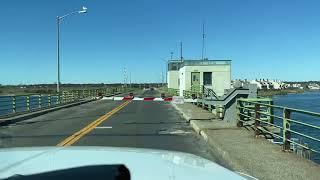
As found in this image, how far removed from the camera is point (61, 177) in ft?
10.1

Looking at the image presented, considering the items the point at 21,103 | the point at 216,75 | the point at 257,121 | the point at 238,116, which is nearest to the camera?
the point at 257,121

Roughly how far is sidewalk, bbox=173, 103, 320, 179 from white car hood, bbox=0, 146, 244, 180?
6650mm

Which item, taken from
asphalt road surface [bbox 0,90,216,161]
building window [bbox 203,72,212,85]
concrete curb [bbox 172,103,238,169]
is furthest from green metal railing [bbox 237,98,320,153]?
building window [bbox 203,72,212,85]

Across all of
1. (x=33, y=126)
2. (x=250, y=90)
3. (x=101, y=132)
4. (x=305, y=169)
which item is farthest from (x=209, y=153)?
(x=33, y=126)

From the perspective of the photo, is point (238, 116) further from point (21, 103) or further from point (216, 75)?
point (216, 75)

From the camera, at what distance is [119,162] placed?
3.32m

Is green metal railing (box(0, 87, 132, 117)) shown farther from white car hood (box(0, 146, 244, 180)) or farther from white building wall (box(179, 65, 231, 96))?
white car hood (box(0, 146, 244, 180))

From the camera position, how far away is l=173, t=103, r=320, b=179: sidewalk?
→ 1025 cm

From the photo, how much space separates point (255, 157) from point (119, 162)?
934 centimetres

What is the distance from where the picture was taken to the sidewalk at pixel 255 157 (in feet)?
33.6

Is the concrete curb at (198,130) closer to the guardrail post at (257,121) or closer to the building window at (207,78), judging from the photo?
the guardrail post at (257,121)

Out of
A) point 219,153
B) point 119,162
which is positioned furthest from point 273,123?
point 119,162

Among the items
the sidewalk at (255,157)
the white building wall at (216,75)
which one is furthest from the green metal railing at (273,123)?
the white building wall at (216,75)

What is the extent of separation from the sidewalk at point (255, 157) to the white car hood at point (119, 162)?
6.65 meters
